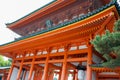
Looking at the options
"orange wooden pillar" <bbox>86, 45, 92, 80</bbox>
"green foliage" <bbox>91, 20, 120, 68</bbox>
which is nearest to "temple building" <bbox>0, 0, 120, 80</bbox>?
"orange wooden pillar" <bbox>86, 45, 92, 80</bbox>

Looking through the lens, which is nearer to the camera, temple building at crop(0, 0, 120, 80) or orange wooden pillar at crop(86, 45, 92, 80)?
temple building at crop(0, 0, 120, 80)

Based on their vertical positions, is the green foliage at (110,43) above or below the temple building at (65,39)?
below

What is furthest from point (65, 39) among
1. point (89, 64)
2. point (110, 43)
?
point (110, 43)

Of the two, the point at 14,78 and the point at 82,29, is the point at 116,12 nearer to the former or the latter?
the point at 82,29

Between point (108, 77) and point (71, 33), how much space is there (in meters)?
2.85

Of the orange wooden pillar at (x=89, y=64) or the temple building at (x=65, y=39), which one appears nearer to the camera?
the temple building at (x=65, y=39)

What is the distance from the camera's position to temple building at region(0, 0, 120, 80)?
20.5ft

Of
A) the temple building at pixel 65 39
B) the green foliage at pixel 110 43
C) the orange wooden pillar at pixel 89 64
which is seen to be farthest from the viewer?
the orange wooden pillar at pixel 89 64

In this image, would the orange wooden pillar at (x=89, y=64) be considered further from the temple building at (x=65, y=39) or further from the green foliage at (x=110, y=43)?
the green foliage at (x=110, y=43)

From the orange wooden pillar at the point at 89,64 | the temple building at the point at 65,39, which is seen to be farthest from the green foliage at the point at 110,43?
the orange wooden pillar at the point at 89,64

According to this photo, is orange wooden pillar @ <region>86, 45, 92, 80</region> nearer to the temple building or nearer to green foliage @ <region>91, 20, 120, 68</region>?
the temple building

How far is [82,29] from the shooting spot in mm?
6723

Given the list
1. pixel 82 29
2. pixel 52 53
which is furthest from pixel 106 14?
pixel 52 53

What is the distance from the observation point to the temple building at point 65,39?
20.5 feet
